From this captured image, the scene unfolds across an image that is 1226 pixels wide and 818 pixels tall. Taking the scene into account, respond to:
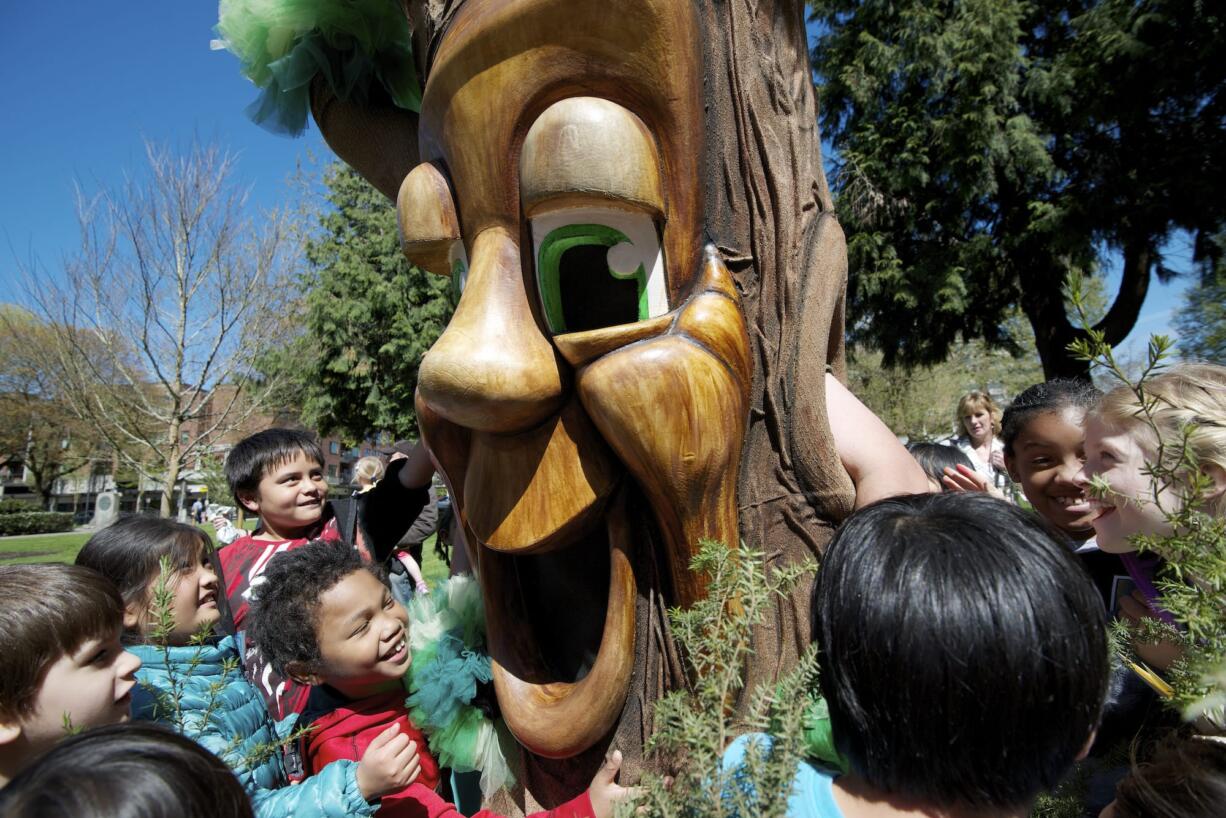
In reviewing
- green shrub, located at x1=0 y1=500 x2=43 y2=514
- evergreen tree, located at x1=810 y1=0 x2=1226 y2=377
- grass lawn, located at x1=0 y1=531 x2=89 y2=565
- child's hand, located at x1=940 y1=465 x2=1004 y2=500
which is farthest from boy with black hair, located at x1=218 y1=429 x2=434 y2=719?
green shrub, located at x1=0 y1=500 x2=43 y2=514

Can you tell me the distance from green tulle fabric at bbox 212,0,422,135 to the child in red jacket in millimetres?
1133

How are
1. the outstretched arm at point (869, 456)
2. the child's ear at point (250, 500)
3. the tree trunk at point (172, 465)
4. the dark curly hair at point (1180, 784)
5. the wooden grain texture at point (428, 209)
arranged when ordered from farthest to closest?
the tree trunk at point (172, 465)
the child's ear at point (250, 500)
the wooden grain texture at point (428, 209)
the outstretched arm at point (869, 456)
the dark curly hair at point (1180, 784)

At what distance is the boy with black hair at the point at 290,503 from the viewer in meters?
2.16

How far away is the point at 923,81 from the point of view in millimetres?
9578

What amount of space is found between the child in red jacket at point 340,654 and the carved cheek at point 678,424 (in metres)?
0.70

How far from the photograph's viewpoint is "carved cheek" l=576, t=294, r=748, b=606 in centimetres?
114

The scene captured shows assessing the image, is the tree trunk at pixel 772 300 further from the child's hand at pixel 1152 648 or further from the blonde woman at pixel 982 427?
the blonde woman at pixel 982 427

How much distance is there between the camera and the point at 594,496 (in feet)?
4.11

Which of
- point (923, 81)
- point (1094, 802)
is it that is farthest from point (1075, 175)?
point (1094, 802)

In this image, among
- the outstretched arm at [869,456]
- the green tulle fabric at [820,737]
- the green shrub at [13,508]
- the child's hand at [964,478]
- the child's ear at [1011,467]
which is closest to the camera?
the green tulle fabric at [820,737]

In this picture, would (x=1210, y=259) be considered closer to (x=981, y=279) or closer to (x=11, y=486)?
(x=981, y=279)

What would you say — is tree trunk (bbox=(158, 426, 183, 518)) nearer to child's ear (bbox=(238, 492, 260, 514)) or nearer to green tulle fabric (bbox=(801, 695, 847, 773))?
child's ear (bbox=(238, 492, 260, 514))

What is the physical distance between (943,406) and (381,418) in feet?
48.0

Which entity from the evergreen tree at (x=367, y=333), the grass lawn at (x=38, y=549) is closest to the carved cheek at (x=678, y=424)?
the evergreen tree at (x=367, y=333)
